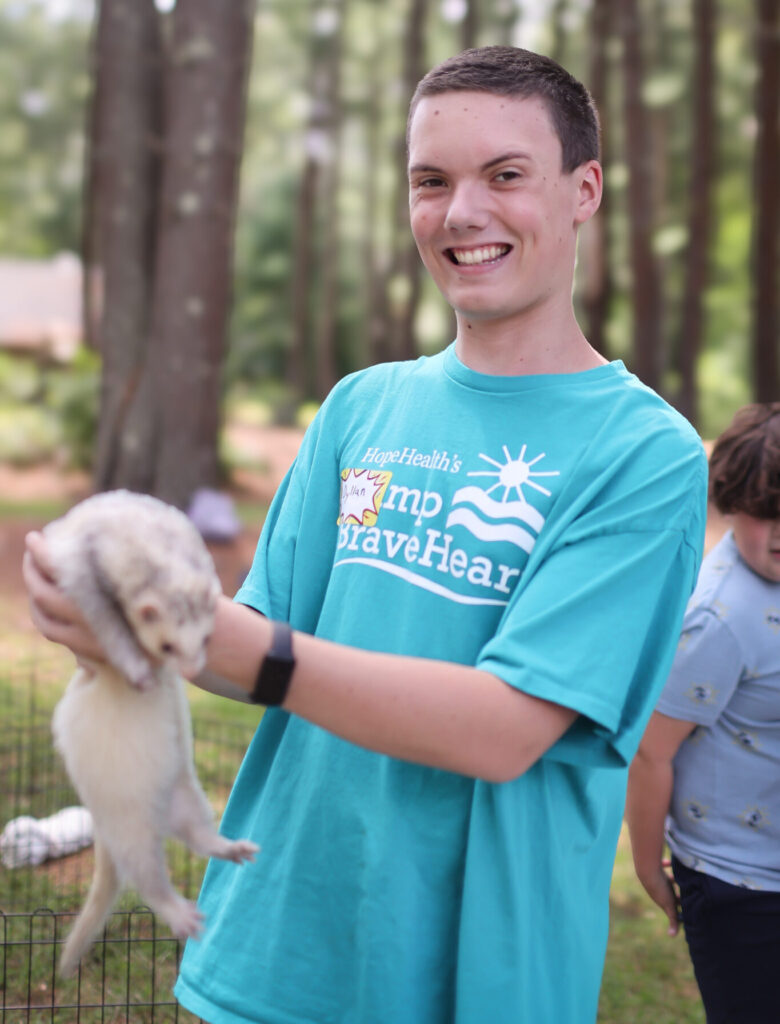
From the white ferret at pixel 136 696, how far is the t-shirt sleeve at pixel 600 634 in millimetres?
462

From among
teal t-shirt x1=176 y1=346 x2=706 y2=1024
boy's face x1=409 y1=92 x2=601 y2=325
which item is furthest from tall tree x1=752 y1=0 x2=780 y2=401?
teal t-shirt x1=176 y1=346 x2=706 y2=1024

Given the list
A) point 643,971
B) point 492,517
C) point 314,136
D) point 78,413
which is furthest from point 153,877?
point 314,136

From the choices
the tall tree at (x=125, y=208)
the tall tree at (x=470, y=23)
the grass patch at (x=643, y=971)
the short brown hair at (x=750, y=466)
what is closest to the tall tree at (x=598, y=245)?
the tall tree at (x=470, y=23)

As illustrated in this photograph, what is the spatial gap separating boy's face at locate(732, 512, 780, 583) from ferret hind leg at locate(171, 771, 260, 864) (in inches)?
65.9

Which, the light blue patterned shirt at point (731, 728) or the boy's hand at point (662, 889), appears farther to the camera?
the boy's hand at point (662, 889)

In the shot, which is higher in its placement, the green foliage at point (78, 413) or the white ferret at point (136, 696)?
the white ferret at point (136, 696)

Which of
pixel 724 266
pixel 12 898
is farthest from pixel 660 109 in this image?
pixel 12 898

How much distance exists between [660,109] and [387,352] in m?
8.87

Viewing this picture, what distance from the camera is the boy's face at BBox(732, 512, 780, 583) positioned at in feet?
8.75

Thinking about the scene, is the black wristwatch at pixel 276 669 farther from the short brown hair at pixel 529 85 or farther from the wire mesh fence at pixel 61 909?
the wire mesh fence at pixel 61 909

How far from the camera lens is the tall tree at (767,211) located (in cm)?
1217

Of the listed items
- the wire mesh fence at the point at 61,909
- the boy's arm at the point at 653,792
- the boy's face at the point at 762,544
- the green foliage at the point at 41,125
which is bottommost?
the wire mesh fence at the point at 61,909

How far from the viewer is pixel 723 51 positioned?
2462 centimetres

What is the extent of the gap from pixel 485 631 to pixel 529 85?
92 cm
